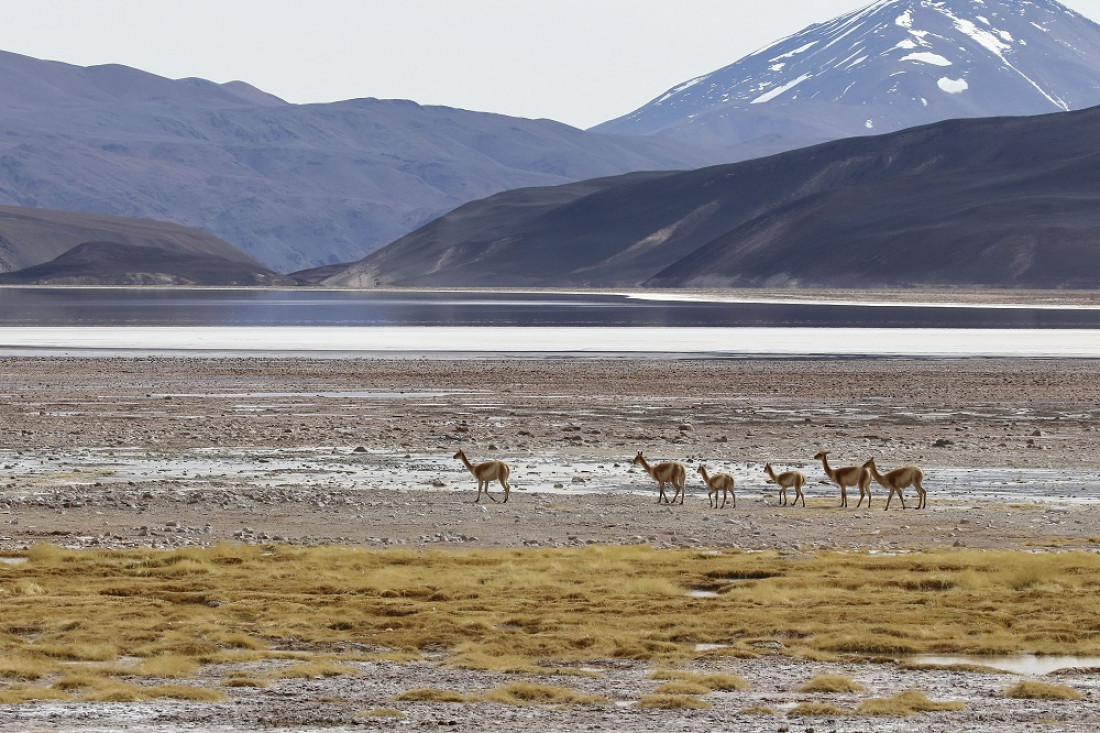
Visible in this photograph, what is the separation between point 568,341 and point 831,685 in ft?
210

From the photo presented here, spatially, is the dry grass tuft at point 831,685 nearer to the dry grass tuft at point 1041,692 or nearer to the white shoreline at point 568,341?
the dry grass tuft at point 1041,692

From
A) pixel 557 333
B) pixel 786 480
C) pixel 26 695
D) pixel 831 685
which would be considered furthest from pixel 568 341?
pixel 26 695

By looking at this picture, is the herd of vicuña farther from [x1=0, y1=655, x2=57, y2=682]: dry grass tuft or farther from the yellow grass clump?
[x1=0, y1=655, x2=57, y2=682]: dry grass tuft

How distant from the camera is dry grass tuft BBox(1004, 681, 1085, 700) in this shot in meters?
12.0

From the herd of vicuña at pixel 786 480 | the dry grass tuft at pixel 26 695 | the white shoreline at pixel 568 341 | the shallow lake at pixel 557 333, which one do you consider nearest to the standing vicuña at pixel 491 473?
the herd of vicuña at pixel 786 480

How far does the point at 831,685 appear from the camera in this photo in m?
12.3

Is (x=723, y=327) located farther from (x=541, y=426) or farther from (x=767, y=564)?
(x=767, y=564)

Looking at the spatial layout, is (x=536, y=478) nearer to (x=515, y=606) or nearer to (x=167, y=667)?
(x=515, y=606)

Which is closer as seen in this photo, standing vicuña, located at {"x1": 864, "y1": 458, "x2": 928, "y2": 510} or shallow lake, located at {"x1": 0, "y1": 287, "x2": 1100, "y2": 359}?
standing vicuña, located at {"x1": 864, "y1": 458, "x2": 928, "y2": 510}

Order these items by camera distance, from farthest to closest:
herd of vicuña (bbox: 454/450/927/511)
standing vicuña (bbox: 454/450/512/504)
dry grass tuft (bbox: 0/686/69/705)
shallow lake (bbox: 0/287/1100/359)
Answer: shallow lake (bbox: 0/287/1100/359), standing vicuña (bbox: 454/450/512/504), herd of vicuña (bbox: 454/450/927/511), dry grass tuft (bbox: 0/686/69/705)

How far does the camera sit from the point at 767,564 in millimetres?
18078

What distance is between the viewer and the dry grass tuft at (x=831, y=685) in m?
12.3

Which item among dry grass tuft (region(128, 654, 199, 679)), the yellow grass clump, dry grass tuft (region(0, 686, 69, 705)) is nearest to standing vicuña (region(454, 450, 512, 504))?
the yellow grass clump

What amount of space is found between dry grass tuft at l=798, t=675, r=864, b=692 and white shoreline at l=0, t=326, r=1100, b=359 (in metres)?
50.3
